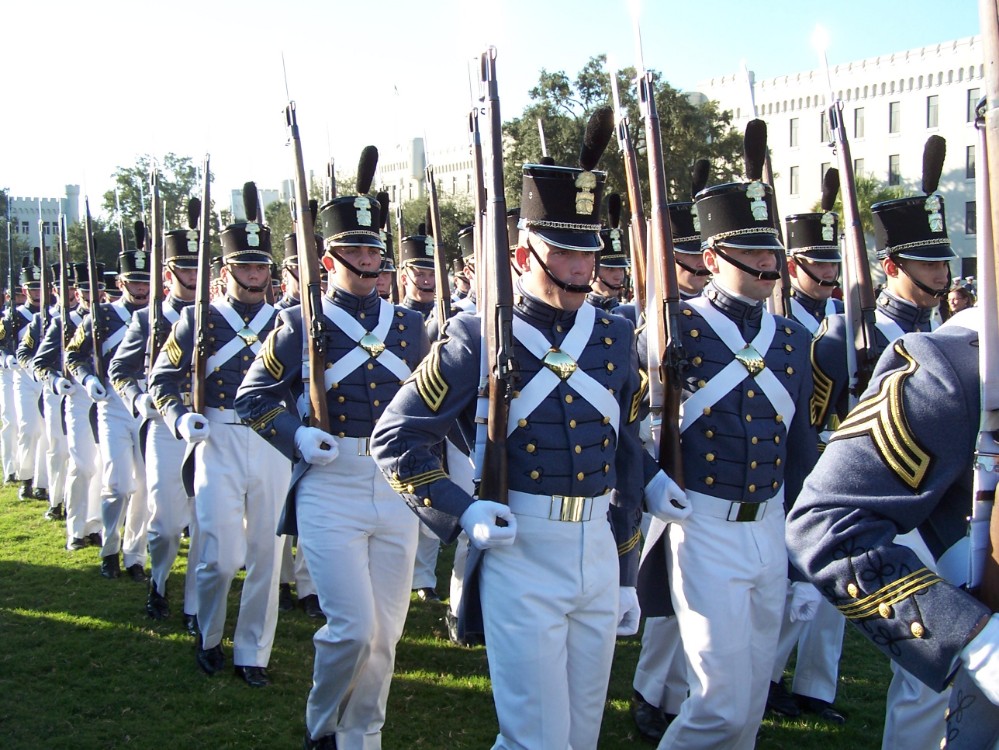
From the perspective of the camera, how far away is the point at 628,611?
425 centimetres

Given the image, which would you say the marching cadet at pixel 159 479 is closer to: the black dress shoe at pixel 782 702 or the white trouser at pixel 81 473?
the white trouser at pixel 81 473

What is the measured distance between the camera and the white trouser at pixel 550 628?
3635mm

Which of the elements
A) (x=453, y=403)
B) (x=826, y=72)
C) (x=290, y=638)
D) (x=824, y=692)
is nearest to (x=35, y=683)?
(x=290, y=638)

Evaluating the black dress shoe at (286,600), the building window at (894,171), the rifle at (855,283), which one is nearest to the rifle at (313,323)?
the rifle at (855,283)

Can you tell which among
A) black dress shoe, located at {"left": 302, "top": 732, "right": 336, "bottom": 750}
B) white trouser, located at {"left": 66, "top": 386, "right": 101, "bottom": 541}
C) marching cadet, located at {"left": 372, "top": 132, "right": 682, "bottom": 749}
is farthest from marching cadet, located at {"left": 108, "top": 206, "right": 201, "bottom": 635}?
marching cadet, located at {"left": 372, "top": 132, "right": 682, "bottom": 749}

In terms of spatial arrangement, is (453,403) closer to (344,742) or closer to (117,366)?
(344,742)

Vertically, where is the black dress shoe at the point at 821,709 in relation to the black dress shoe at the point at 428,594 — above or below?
below

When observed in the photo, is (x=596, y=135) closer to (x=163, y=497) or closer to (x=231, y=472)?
(x=231, y=472)

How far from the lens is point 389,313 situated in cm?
564

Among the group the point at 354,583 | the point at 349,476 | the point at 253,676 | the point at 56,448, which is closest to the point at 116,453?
the point at 56,448

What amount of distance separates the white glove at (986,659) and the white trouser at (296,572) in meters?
6.47

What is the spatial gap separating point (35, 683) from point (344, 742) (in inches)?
98.3

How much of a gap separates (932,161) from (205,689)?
537 cm

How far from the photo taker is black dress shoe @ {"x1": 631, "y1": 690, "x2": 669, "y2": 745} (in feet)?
18.0
